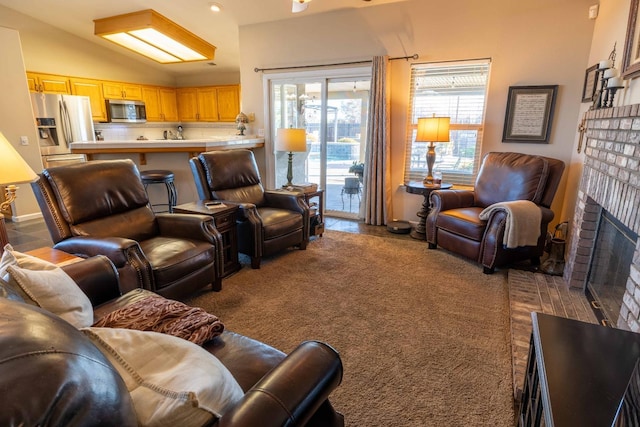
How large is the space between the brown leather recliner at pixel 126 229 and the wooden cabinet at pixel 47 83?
4.23 m

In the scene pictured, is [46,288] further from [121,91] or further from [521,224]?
[121,91]

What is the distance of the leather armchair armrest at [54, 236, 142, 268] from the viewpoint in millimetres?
1970

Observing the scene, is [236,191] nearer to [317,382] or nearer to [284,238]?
[284,238]

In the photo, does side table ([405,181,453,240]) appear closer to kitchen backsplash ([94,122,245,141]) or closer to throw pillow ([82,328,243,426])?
throw pillow ([82,328,243,426])

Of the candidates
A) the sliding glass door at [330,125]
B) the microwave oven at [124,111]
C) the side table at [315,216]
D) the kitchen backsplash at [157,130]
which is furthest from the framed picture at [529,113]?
the microwave oven at [124,111]

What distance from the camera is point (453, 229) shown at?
336 cm

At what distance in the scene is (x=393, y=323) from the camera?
2.29m

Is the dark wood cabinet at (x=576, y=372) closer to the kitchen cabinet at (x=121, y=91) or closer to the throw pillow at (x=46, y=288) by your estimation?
the throw pillow at (x=46, y=288)

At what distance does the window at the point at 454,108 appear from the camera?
3910 mm

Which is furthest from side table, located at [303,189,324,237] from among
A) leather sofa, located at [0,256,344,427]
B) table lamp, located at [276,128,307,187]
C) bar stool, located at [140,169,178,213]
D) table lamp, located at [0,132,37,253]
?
leather sofa, located at [0,256,344,427]

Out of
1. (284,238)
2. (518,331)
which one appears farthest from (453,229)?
(284,238)

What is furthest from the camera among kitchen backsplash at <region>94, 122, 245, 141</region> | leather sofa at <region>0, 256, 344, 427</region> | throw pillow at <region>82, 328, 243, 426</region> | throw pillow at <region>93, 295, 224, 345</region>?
kitchen backsplash at <region>94, 122, 245, 141</region>

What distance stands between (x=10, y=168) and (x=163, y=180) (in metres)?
2.58

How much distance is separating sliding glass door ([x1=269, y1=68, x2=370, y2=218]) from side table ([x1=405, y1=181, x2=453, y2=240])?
35.4 inches
